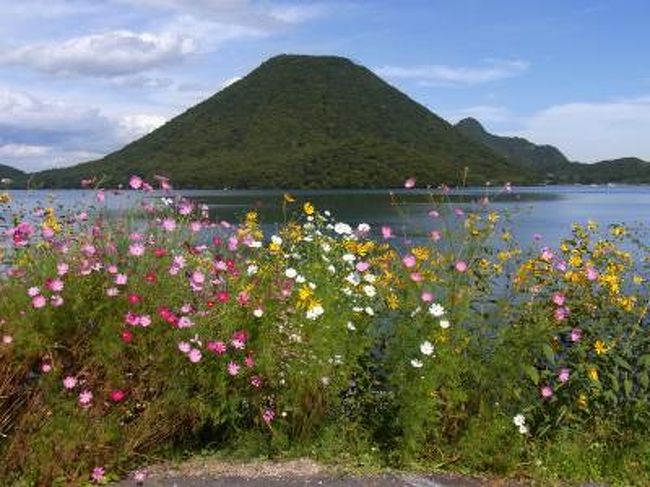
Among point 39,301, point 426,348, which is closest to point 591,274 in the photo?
point 426,348

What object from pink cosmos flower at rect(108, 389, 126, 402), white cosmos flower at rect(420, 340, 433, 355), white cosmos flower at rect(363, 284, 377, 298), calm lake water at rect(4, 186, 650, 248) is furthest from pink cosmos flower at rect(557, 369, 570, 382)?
pink cosmos flower at rect(108, 389, 126, 402)

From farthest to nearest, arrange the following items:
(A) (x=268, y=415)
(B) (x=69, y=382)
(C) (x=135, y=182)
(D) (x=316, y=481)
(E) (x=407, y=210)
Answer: (E) (x=407, y=210) → (C) (x=135, y=182) → (A) (x=268, y=415) → (D) (x=316, y=481) → (B) (x=69, y=382)

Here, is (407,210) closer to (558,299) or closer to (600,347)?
(558,299)

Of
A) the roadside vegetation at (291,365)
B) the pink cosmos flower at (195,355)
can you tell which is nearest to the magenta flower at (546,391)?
the roadside vegetation at (291,365)

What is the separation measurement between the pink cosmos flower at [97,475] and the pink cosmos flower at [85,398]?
0.36 m

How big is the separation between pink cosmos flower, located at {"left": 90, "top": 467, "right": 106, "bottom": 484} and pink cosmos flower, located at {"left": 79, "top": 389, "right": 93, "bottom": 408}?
36cm

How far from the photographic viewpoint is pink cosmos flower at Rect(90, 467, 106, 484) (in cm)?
465

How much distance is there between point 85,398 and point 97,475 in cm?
44

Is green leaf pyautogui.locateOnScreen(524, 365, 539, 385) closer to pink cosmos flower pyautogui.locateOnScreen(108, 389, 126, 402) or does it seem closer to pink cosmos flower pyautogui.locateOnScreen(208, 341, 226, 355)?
pink cosmos flower pyautogui.locateOnScreen(208, 341, 226, 355)

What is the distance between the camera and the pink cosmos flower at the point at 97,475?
15.3ft

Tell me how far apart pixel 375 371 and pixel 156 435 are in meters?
1.48

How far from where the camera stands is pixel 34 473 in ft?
15.0

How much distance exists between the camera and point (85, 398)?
461 cm

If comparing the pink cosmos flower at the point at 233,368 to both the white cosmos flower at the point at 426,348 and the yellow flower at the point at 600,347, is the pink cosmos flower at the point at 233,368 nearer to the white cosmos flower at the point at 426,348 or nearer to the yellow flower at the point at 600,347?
the white cosmos flower at the point at 426,348
